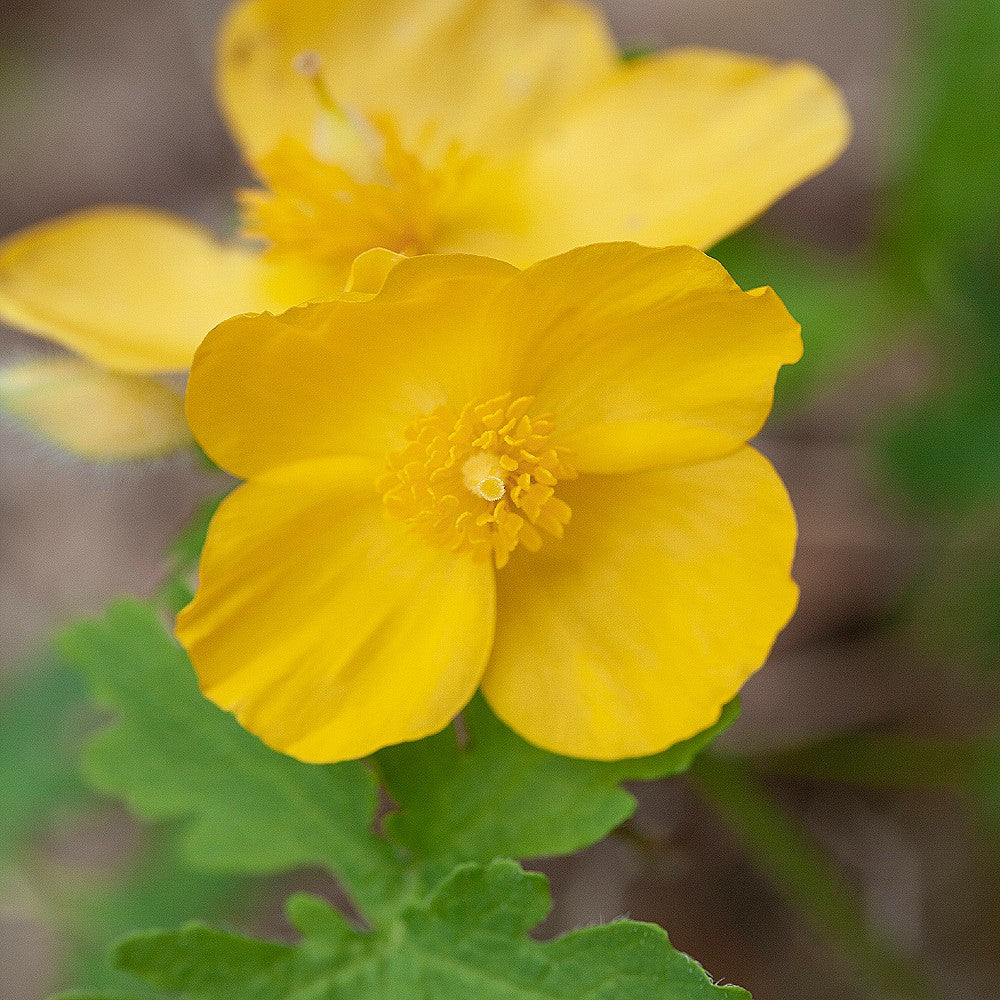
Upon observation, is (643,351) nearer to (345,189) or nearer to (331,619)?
(331,619)

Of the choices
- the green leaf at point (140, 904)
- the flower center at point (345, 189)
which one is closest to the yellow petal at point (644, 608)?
the flower center at point (345, 189)

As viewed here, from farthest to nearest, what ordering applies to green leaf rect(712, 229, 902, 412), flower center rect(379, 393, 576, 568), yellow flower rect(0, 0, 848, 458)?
green leaf rect(712, 229, 902, 412)
yellow flower rect(0, 0, 848, 458)
flower center rect(379, 393, 576, 568)

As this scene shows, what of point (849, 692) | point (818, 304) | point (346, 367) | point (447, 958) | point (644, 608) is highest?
point (346, 367)

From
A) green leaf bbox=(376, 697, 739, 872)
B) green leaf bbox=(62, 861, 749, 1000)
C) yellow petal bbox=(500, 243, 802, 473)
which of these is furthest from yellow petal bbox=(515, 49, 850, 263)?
green leaf bbox=(62, 861, 749, 1000)

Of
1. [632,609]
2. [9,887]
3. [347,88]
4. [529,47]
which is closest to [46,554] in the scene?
[9,887]

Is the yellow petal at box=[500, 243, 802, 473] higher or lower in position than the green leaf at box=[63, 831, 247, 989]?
higher

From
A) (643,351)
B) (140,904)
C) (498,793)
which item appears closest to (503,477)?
(643,351)

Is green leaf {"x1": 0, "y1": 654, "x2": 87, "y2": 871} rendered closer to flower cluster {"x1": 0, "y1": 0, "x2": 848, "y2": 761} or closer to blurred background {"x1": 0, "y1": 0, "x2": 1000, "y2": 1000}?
blurred background {"x1": 0, "y1": 0, "x2": 1000, "y2": 1000}
